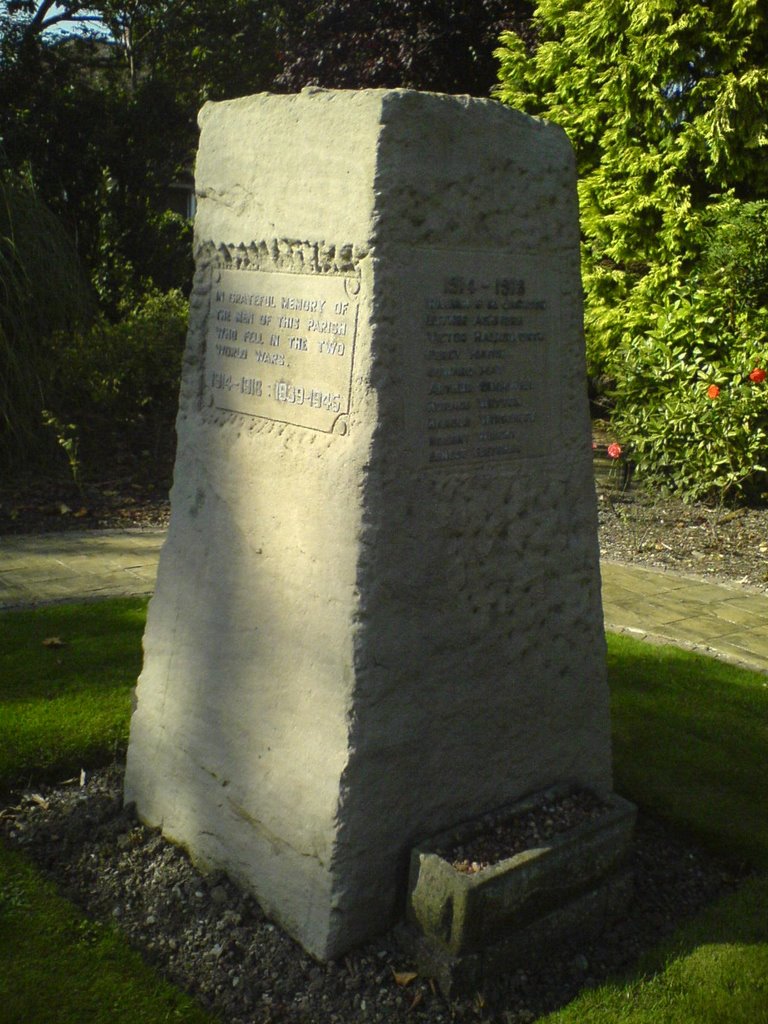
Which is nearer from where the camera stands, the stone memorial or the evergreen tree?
the stone memorial

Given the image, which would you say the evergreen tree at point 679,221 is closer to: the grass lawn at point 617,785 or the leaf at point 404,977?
the grass lawn at point 617,785

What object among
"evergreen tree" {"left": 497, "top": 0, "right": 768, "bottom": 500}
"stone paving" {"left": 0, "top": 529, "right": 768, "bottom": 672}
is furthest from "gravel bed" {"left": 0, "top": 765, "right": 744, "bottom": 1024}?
"evergreen tree" {"left": 497, "top": 0, "right": 768, "bottom": 500}

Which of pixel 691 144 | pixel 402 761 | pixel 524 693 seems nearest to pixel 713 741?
pixel 524 693

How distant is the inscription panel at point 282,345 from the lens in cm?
267

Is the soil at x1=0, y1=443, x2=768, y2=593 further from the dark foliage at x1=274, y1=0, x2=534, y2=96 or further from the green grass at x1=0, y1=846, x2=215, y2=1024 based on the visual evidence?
the dark foliage at x1=274, y1=0, x2=534, y2=96

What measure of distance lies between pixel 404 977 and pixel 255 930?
46 cm

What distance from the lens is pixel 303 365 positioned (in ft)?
9.18

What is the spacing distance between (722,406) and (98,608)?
5.44m

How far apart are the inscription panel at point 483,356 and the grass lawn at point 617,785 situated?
4.80 ft

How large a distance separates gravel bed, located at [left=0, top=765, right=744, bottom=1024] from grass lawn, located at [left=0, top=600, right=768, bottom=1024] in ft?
0.30

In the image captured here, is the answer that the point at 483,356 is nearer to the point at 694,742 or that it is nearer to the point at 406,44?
the point at 694,742

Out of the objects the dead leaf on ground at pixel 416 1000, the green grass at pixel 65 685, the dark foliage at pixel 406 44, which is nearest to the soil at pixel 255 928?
the dead leaf on ground at pixel 416 1000

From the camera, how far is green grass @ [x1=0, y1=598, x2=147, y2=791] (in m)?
3.76

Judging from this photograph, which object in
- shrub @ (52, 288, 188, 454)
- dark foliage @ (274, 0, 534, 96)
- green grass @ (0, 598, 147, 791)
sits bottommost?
green grass @ (0, 598, 147, 791)
